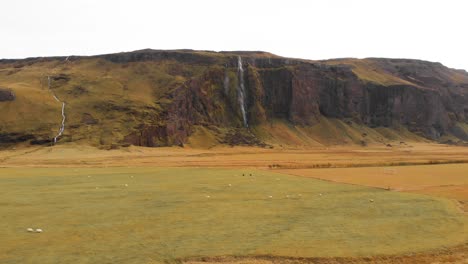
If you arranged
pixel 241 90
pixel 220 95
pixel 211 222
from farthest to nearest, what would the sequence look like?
pixel 241 90
pixel 220 95
pixel 211 222

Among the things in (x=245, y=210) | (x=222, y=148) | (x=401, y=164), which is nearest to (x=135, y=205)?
(x=245, y=210)

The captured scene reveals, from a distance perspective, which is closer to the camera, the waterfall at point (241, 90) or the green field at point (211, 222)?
the green field at point (211, 222)

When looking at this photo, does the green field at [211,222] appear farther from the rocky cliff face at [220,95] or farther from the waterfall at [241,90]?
the waterfall at [241,90]

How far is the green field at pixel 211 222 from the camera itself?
21.7 metres

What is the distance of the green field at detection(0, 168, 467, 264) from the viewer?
2173cm

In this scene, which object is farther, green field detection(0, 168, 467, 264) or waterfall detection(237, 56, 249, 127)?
waterfall detection(237, 56, 249, 127)

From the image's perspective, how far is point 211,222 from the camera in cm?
2759

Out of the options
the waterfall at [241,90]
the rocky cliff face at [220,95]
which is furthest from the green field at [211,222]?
the waterfall at [241,90]

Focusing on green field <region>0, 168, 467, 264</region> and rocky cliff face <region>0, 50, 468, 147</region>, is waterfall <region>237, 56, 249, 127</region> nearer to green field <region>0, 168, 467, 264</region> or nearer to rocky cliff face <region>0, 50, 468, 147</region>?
rocky cliff face <region>0, 50, 468, 147</region>

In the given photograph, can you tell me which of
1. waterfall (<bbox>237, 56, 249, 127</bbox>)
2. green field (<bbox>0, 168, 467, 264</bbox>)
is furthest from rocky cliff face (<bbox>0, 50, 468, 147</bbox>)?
green field (<bbox>0, 168, 467, 264</bbox>)

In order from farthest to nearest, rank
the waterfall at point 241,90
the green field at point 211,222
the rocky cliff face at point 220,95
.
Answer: the waterfall at point 241,90, the rocky cliff face at point 220,95, the green field at point 211,222

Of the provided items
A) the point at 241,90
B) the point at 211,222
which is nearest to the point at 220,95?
the point at 241,90

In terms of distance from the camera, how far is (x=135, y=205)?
3356 centimetres

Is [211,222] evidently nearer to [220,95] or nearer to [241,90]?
[220,95]
